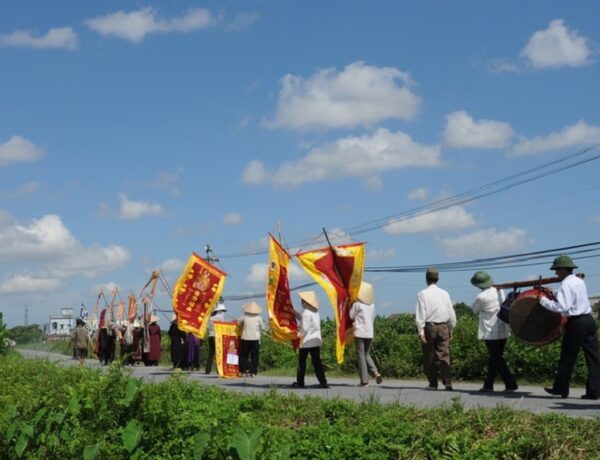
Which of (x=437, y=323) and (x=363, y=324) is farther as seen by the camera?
(x=363, y=324)

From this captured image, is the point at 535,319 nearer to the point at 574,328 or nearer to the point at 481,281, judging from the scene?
the point at 574,328

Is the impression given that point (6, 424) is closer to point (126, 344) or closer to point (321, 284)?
point (321, 284)

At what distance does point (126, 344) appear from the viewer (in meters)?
29.3

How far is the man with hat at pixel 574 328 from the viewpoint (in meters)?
10.4

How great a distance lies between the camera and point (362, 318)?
14.4 meters

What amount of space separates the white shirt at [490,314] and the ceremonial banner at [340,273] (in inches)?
101

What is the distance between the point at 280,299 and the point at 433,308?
310cm

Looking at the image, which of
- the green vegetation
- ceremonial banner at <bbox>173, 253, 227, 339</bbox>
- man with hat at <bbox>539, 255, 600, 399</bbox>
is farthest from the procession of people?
the green vegetation

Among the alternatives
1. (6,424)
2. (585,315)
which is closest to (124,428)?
(6,424)

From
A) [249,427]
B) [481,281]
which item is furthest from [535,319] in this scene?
[249,427]

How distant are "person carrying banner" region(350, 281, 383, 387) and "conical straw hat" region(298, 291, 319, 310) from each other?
624 mm

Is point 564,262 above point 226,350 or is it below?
above

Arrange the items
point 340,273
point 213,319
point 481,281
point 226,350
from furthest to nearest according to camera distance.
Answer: point 213,319
point 226,350
point 340,273
point 481,281

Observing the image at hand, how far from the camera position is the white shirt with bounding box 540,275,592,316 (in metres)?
10.5
